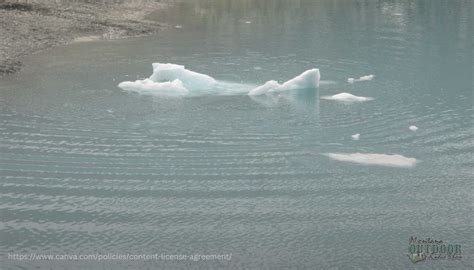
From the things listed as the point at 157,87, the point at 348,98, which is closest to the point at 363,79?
the point at 348,98

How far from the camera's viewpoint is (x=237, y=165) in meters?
15.9

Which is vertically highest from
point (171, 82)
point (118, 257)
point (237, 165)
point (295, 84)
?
point (171, 82)

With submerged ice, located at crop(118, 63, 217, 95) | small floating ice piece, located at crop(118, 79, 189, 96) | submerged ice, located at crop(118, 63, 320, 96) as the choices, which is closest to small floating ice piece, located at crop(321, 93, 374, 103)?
submerged ice, located at crop(118, 63, 320, 96)

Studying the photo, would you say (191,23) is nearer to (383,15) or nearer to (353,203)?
(383,15)

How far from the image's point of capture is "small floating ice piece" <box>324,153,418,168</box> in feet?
53.2

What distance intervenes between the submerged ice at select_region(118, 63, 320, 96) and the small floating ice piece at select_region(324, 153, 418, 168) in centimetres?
709

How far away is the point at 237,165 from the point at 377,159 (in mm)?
3393

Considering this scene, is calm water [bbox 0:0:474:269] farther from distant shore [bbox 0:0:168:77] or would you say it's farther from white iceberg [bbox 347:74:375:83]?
distant shore [bbox 0:0:168:77]

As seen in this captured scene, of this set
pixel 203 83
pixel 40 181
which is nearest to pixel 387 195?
pixel 40 181

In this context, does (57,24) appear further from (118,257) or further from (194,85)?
(118,257)

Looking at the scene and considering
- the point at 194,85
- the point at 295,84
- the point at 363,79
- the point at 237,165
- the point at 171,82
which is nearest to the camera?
the point at 237,165

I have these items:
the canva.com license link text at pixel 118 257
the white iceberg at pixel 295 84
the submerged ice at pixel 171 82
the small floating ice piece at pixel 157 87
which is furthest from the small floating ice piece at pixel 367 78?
the canva.com license link text at pixel 118 257

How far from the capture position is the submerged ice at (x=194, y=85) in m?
23.6

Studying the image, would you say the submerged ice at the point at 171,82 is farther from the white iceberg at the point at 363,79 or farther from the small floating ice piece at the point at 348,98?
the white iceberg at the point at 363,79
